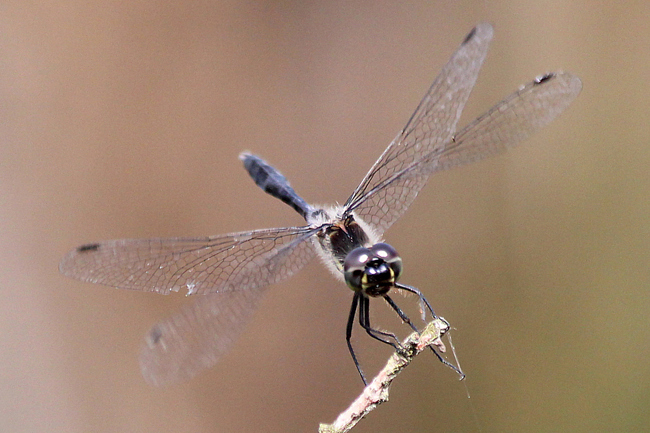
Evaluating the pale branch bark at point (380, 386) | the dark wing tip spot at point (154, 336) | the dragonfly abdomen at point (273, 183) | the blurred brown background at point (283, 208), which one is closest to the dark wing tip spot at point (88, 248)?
the dark wing tip spot at point (154, 336)

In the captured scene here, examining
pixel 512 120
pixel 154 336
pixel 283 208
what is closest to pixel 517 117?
pixel 512 120

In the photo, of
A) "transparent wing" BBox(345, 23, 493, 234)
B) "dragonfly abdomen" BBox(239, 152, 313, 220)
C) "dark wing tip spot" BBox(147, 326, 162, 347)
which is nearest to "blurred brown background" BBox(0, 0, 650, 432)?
"dragonfly abdomen" BBox(239, 152, 313, 220)

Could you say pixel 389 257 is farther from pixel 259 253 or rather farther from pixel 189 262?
pixel 189 262

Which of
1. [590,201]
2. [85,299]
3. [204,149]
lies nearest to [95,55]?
[204,149]

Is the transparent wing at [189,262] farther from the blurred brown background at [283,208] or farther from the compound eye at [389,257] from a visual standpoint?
the blurred brown background at [283,208]

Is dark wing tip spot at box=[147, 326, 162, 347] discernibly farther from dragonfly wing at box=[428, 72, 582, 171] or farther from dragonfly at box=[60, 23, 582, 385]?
dragonfly wing at box=[428, 72, 582, 171]

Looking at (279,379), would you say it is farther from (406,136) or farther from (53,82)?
(53,82)

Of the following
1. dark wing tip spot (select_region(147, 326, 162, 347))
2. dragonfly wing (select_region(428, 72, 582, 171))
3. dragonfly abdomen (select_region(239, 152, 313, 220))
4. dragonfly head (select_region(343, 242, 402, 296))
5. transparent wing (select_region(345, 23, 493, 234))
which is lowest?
dragonfly head (select_region(343, 242, 402, 296))

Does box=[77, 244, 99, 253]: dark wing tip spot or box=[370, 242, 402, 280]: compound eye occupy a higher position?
box=[77, 244, 99, 253]: dark wing tip spot
